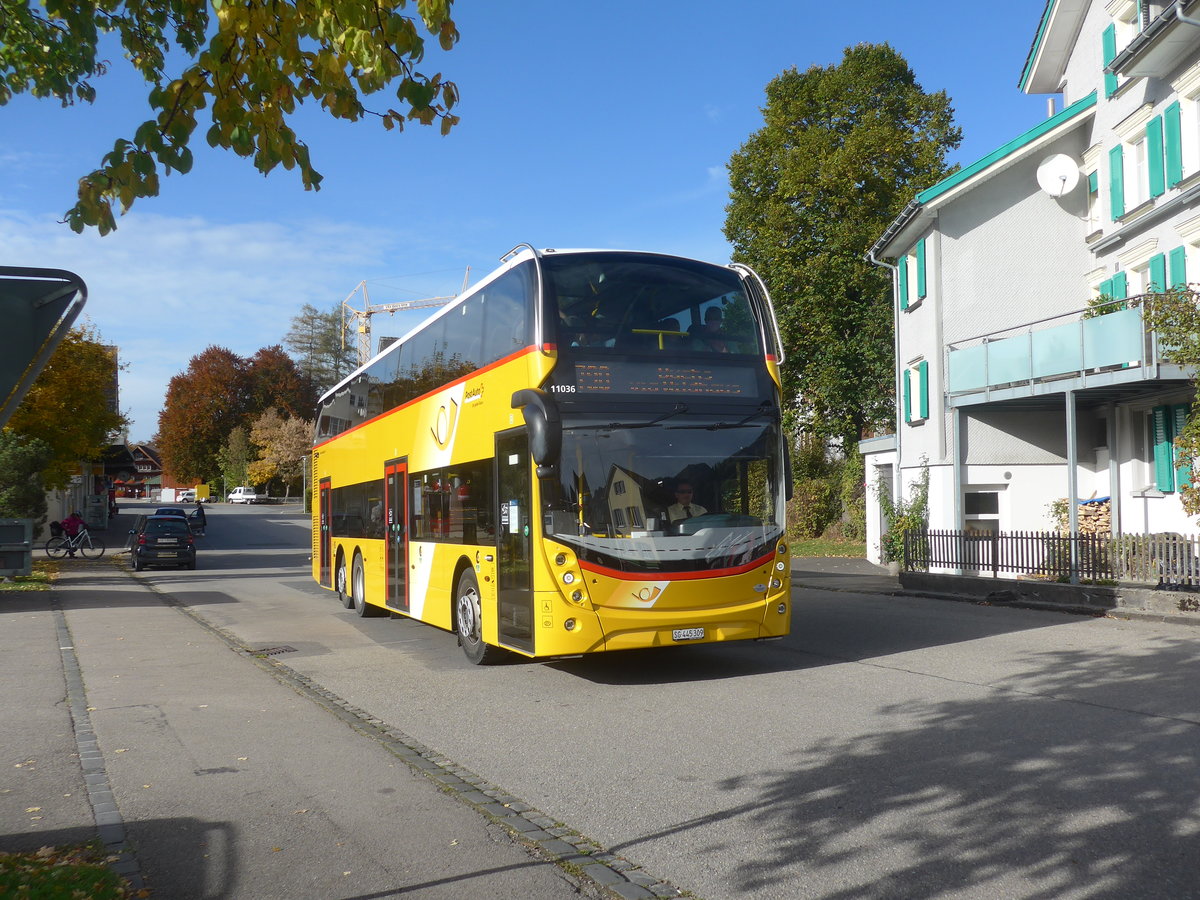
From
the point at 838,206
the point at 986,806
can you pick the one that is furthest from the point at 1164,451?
the point at 838,206

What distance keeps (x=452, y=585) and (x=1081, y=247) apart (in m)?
17.6

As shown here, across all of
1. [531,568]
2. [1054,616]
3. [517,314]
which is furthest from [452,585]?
[1054,616]

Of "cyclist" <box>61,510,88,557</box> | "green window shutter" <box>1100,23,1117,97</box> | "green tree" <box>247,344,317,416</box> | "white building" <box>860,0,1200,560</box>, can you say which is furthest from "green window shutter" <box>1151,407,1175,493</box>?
"green tree" <box>247,344,317,416</box>

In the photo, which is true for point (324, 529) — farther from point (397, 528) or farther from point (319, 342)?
point (319, 342)

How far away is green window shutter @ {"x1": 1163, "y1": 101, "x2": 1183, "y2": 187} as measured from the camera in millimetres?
19359

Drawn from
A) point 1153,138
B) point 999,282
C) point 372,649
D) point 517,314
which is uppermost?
point 1153,138

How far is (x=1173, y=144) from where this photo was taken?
1950 centimetres

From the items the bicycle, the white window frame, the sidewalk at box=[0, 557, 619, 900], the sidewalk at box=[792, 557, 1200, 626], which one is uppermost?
the white window frame

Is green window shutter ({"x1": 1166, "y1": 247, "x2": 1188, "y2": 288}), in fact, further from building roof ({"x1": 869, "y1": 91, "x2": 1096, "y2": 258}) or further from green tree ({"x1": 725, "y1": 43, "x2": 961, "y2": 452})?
green tree ({"x1": 725, "y1": 43, "x2": 961, "y2": 452})

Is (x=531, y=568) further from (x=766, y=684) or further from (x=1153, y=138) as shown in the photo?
(x=1153, y=138)

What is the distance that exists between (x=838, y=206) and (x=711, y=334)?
92.4ft

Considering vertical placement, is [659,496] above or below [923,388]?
below

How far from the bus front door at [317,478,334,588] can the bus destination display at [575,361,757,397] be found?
11381mm

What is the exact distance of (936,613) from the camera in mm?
16469
